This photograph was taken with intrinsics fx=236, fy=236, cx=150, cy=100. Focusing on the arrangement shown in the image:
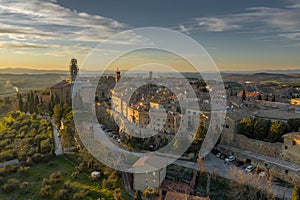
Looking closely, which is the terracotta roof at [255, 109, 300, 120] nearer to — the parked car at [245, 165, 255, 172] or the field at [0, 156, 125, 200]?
the parked car at [245, 165, 255, 172]

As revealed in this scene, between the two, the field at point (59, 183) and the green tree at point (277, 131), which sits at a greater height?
the green tree at point (277, 131)

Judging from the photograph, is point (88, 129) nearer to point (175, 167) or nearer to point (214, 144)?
point (175, 167)

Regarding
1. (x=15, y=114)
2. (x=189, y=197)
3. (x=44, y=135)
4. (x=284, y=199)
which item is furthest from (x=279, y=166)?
(x=15, y=114)

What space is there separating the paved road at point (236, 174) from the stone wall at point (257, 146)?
3.71 feet

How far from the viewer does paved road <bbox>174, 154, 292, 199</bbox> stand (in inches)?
273

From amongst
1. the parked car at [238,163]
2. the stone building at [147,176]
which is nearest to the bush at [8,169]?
the stone building at [147,176]

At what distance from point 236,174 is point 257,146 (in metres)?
1.85

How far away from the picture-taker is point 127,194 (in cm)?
761

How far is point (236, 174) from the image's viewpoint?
24.9 ft

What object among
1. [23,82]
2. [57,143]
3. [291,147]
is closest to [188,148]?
[291,147]

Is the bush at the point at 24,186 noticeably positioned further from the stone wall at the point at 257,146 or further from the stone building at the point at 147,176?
the stone wall at the point at 257,146

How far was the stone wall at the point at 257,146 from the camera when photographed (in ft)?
27.3

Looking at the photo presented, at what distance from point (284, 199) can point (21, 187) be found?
338 inches

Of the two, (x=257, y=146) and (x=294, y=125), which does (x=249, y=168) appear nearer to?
(x=257, y=146)
